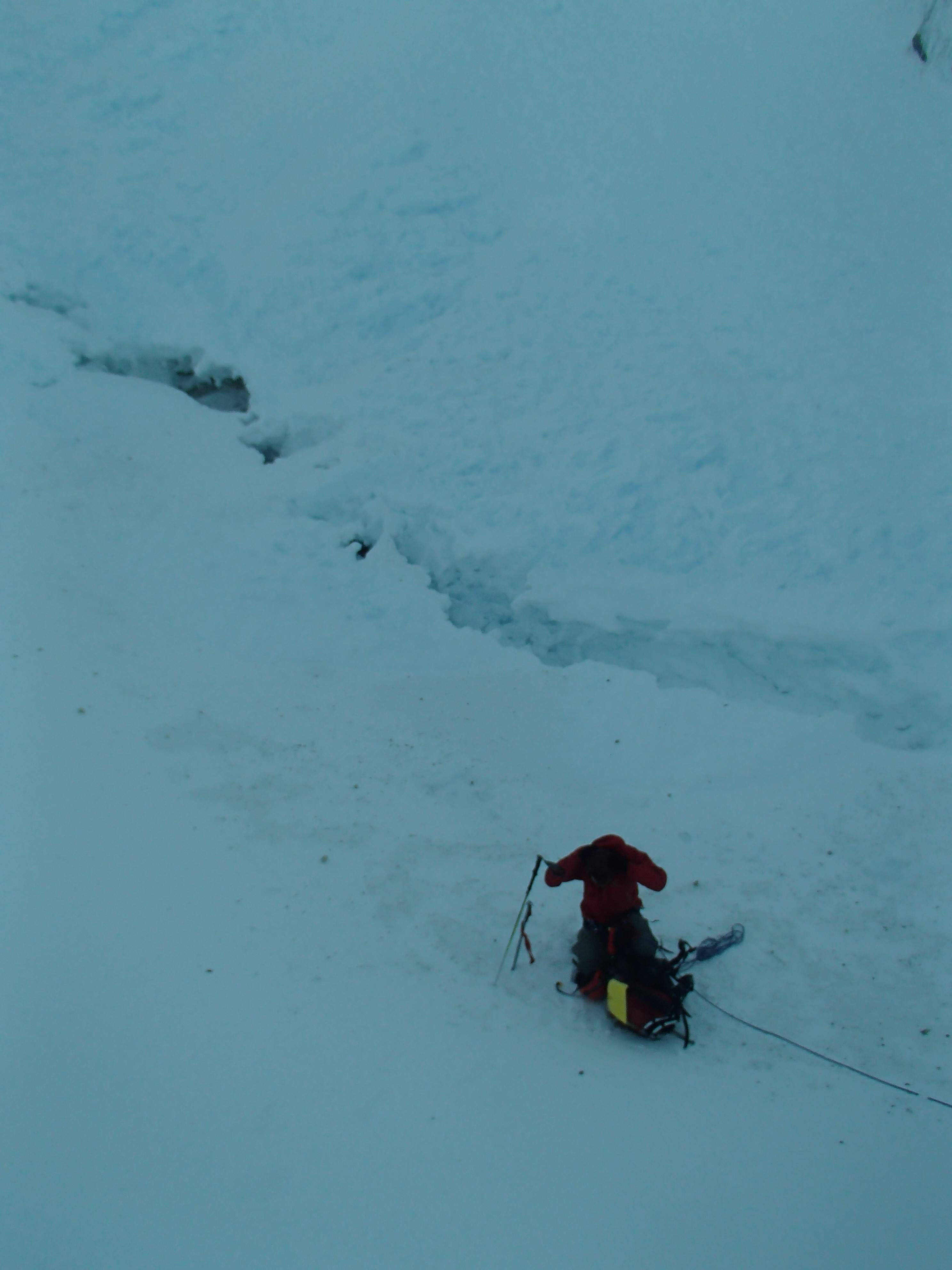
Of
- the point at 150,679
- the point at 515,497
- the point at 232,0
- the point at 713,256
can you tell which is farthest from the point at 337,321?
the point at 232,0

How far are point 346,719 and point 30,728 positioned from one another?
2566 mm

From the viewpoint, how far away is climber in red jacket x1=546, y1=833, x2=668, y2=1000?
4914mm

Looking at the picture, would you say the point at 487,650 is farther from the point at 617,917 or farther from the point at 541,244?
the point at 541,244

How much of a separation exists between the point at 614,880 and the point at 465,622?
4125mm

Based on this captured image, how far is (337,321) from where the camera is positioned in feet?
36.8

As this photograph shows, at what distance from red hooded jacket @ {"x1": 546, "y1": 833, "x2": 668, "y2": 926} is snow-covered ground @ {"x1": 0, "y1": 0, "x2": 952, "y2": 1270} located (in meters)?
0.56

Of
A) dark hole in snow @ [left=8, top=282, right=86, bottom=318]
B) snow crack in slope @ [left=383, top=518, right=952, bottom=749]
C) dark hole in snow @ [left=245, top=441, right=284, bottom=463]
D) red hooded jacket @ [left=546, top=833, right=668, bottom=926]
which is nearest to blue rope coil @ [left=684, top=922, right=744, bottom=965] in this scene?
red hooded jacket @ [left=546, top=833, right=668, bottom=926]

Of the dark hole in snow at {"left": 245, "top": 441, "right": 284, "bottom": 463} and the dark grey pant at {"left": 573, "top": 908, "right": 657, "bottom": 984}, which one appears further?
the dark hole in snow at {"left": 245, "top": 441, "right": 284, "bottom": 463}

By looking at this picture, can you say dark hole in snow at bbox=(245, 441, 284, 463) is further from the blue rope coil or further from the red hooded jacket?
the blue rope coil

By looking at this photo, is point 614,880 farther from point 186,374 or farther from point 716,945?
point 186,374

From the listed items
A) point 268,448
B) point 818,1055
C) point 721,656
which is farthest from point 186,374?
point 818,1055

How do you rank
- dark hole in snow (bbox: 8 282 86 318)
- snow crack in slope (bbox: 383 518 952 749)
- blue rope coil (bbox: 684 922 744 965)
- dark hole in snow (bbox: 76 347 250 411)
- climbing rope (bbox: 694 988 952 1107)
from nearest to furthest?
climbing rope (bbox: 694 988 952 1107), blue rope coil (bbox: 684 922 744 965), snow crack in slope (bbox: 383 518 952 749), dark hole in snow (bbox: 76 347 250 411), dark hole in snow (bbox: 8 282 86 318)

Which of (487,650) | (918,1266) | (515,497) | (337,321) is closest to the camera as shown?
(918,1266)

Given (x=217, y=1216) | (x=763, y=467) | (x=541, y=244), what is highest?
(x=541, y=244)
